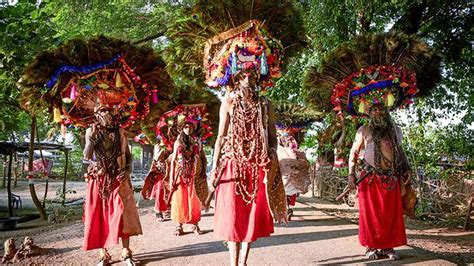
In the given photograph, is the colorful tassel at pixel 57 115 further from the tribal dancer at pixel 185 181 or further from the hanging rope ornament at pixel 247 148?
the hanging rope ornament at pixel 247 148

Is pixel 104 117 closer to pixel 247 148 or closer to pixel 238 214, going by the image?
pixel 247 148

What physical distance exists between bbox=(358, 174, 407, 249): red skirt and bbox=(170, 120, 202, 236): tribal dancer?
10.4 ft

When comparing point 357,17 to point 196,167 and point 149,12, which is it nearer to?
point 196,167

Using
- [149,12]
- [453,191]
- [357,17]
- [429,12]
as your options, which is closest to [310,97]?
[357,17]

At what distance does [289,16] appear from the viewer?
4.69 m

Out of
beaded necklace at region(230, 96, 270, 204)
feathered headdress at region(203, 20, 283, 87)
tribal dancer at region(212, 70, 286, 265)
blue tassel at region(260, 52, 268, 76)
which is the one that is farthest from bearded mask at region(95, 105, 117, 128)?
blue tassel at region(260, 52, 268, 76)

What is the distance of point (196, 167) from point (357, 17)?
6208 mm

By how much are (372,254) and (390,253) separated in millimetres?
225

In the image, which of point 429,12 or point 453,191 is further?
point 429,12

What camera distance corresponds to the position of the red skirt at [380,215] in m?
5.08

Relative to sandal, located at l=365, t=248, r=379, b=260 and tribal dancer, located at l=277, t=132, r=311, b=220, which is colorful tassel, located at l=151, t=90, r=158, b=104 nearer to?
tribal dancer, located at l=277, t=132, r=311, b=220

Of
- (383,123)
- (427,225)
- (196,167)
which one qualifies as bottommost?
(427,225)

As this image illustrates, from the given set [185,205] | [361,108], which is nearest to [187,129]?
[185,205]

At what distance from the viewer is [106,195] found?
16.1ft
